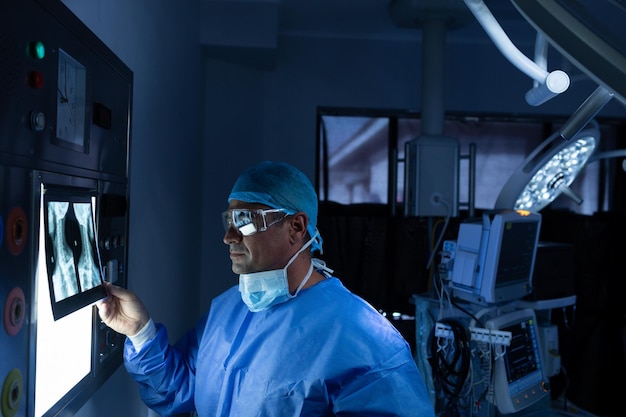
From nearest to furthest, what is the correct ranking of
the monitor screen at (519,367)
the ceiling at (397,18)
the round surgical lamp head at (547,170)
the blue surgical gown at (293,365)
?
the blue surgical gown at (293,365)
the round surgical lamp head at (547,170)
the monitor screen at (519,367)
the ceiling at (397,18)

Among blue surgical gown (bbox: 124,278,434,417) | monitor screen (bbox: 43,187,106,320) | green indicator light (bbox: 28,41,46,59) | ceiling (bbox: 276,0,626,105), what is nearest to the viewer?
green indicator light (bbox: 28,41,46,59)

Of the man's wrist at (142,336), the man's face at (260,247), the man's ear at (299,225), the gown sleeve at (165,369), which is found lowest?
the gown sleeve at (165,369)

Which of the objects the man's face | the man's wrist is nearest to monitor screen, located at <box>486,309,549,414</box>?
the man's face

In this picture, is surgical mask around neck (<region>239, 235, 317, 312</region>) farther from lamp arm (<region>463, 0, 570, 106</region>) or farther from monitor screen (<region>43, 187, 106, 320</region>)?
lamp arm (<region>463, 0, 570, 106</region>)

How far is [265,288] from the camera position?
140 cm

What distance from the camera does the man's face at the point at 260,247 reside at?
140 cm

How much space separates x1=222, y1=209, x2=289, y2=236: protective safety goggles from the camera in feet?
4.55

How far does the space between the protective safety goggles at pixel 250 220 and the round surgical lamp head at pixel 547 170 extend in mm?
1180

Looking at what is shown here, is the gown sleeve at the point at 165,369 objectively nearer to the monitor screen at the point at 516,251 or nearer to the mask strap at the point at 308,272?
the mask strap at the point at 308,272

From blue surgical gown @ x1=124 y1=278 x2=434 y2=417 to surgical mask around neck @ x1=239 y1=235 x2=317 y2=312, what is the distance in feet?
0.09

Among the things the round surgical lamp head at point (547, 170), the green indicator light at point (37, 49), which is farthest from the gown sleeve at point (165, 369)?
the round surgical lamp head at point (547, 170)

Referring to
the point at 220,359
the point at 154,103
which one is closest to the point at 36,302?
the point at 220,359

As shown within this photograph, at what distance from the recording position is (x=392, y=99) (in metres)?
3.93

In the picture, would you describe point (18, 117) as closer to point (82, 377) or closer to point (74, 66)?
point (74, 66)
